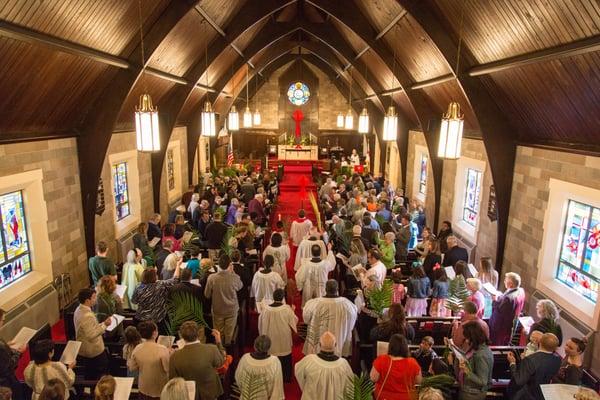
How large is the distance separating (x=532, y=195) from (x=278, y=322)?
16.5ft

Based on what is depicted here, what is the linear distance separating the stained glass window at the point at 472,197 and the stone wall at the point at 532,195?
192cm

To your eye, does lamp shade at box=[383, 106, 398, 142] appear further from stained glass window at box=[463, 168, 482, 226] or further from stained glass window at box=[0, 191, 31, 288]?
stained glass window at box=[0, 191, 31, 288]

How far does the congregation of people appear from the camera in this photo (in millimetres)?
4172

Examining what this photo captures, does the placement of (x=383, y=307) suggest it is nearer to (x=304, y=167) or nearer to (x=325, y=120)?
(x=304, y=167)

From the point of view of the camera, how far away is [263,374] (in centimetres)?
429

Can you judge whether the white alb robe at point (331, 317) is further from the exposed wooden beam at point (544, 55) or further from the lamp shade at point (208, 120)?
the lamp shade at point (208, 120)

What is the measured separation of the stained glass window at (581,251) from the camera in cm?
641

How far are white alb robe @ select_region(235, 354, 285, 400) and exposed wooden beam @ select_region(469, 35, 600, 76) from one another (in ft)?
15.5

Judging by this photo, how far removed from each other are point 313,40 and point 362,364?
54.5ft

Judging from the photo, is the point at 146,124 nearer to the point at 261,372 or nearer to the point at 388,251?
the point at 261,372

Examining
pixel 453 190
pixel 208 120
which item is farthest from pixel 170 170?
pixel 453 190

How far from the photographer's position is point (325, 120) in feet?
93.2

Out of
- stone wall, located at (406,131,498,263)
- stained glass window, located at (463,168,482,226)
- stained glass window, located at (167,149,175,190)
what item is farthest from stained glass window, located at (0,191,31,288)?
stained glass window, located at (463,168,482,226)

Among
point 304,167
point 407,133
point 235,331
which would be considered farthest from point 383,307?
point 304,167
